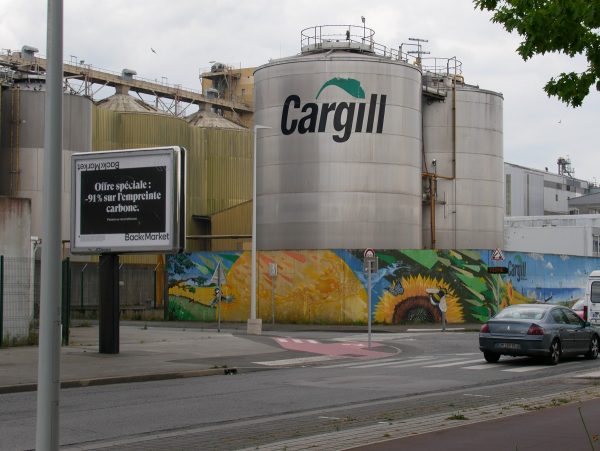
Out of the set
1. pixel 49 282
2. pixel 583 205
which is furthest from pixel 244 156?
pixel 49 282

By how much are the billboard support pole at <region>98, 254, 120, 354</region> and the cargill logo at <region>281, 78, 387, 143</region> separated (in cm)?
2294

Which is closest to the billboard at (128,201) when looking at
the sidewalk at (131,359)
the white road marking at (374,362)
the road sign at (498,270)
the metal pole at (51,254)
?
the sidewalk at (131,359)

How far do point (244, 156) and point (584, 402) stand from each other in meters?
58.5

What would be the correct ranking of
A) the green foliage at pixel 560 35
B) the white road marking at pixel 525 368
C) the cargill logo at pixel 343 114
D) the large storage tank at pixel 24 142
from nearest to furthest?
1. the green foliage at pixel 560 35
2. the white road marking at pixel 525 368
3. the cargill logo at pixel 343 114
4. the large storage tank at pixel 24 142

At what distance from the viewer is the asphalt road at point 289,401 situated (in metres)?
10.9

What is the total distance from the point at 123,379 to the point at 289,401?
4.52 m

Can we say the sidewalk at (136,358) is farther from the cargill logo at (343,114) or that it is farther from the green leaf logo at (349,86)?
the green leaf logo at (349,86)

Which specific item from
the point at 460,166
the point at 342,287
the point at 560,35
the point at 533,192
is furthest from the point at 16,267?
the point at 533,192

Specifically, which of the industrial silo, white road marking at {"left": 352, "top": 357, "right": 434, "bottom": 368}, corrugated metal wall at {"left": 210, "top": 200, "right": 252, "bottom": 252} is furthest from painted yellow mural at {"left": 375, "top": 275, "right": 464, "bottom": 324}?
white road marking at {"left": 352, "top": 357, "right": 434, "bottom": 368}

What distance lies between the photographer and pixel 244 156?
7050 centimetres

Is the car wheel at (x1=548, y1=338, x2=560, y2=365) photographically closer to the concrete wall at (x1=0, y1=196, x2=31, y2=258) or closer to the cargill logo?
the concrete wall at (x1=0, y1=196, x2=31, y2=258)

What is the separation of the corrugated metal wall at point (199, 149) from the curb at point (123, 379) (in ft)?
145

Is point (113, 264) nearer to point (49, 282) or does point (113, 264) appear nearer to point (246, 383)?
point (246, 383)

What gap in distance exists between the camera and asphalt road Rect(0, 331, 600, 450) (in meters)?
10.9
